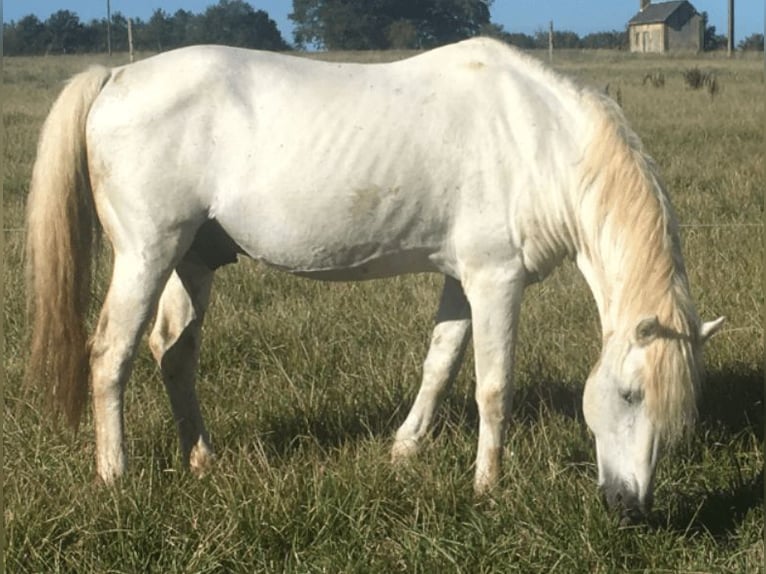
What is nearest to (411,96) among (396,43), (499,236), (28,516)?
(499,236)

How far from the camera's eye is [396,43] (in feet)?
43.3

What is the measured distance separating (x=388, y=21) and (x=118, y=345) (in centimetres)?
1144

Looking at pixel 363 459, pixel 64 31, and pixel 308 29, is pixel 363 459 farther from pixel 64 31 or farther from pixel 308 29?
pixel 64 31

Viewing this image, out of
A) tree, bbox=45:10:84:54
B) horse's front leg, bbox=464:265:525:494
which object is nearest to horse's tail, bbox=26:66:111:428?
horse's front leg, bbox=464:265:525:494

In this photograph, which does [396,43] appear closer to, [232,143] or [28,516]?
[232,143]

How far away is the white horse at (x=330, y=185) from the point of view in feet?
12.0

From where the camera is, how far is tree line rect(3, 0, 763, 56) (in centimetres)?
1198

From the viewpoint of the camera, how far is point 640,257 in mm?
3410

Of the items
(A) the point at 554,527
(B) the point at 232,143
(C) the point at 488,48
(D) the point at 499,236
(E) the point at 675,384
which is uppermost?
(C) the point at 488,48

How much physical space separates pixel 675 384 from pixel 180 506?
5.49 ft

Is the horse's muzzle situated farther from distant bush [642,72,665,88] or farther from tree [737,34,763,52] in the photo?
tree [737,34,763,52]

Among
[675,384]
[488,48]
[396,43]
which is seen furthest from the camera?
[396,43]

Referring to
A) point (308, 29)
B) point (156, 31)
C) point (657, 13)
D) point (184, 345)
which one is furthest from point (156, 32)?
point (657, 13)

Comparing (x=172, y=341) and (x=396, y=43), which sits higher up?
(x=396, y=43)
